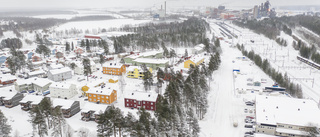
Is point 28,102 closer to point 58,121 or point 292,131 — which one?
point 58,121

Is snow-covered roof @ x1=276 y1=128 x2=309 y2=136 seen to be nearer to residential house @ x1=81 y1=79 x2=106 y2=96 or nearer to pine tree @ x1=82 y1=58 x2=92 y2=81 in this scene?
residential house @ x1=81 y1=79 x2=106 y2=96

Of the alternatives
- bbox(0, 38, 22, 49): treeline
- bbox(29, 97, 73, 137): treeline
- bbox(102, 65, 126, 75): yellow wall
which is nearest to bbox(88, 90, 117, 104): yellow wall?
bbox(29, 97, 73, 137): treeline

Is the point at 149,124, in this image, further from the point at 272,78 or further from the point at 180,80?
the point at 272,78

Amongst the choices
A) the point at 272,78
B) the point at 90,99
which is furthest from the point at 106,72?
the point at 272,78

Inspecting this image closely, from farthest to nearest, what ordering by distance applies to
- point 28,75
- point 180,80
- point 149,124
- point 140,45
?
point 140,45 < point 28,75 < point 180,80 < point 149,124

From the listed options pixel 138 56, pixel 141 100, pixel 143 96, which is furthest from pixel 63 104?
pixel 138 56
